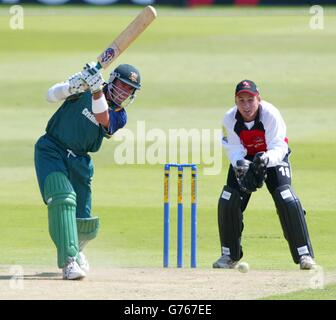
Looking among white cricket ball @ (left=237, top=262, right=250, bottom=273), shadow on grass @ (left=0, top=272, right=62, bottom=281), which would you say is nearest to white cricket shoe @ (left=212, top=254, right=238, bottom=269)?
white cricket ball @ (left=237, top=262, right=250, bottom=273)

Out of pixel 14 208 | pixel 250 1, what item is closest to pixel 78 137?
pixel 14 208

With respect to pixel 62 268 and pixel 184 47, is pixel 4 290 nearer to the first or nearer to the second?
pixel 62 268

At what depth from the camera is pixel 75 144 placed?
822 cm

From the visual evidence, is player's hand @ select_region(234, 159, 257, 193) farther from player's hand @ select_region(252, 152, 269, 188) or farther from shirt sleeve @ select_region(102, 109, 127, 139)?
shirt sleeve @ select_region(102, 109, 127, 139)

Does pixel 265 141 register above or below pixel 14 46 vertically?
below

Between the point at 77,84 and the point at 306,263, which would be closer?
the point at 77,84

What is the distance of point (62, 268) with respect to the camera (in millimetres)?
7918

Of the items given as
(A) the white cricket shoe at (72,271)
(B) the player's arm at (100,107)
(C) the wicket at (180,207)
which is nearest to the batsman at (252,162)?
(C) the wicket at (180,207)

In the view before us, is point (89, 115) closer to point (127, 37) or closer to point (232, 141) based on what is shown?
point (127, 37)

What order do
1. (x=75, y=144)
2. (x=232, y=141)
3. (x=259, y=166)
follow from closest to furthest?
(x=75, y=144) → (x=259, y=166) → (x=232, y=141)

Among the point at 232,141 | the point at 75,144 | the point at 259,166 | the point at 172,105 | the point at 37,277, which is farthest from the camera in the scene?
the point at 172,105

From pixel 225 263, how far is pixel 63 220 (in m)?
1.56

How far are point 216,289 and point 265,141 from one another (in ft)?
5.59

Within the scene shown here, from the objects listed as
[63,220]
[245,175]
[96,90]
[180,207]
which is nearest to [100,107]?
[96,90]
